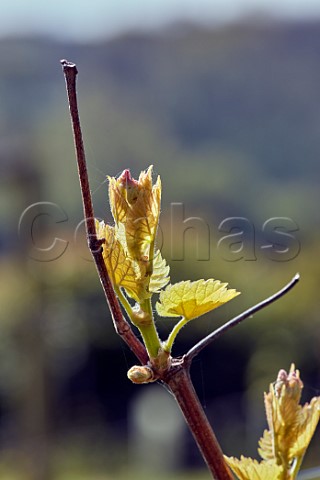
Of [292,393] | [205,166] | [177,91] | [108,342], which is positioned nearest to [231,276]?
[108,342]

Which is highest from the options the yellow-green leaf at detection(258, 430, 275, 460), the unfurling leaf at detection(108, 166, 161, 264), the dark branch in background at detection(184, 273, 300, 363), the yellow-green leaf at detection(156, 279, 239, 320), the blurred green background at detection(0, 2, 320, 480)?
the unfurling leaf at detection(108, 166, 161, 264)

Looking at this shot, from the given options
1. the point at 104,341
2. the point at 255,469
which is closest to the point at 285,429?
the point at 255,469

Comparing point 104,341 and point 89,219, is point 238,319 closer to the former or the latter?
point 89,219

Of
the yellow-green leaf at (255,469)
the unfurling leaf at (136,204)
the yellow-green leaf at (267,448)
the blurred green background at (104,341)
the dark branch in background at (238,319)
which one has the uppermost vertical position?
the unfurling leaf at (136,204)

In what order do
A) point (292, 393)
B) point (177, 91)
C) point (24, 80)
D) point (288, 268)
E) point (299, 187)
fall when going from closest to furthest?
point (292, 393)
point (288, 268)
point (24, 80)
point (299, 187)
point (177, 91)

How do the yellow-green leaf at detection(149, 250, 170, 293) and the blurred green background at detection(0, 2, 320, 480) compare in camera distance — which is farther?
the blurred green background at detection(0, 2, 320, 480)

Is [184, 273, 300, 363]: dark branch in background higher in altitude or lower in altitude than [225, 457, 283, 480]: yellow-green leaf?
Result: higher

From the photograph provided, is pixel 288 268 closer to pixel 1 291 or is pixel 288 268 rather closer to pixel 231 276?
pixel 231 276
